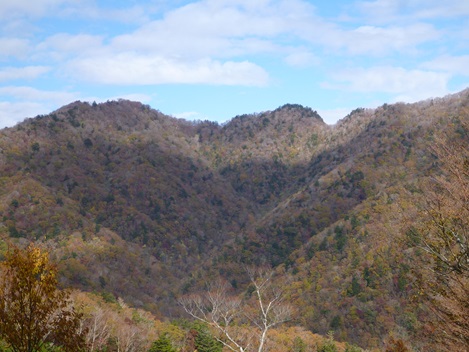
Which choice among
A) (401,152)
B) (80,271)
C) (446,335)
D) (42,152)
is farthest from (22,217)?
(446,335)

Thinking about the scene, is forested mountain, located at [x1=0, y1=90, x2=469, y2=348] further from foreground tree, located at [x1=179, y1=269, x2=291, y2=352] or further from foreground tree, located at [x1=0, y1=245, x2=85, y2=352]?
foreground tree, located at [x1=0, y1=245, x2=85, y2=352]

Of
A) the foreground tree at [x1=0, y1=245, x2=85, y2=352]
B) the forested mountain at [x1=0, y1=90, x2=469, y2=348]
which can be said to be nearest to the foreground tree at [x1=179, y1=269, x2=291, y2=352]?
the foreground tree at [x1=0, y1=245, x2=85, y2=352]

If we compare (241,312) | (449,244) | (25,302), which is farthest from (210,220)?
(25,302)

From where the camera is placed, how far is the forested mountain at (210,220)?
9350 centimetres

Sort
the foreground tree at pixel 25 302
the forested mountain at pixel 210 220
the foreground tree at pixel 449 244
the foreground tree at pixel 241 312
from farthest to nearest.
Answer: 1. the forested mountain at pixel 210 220
2. the foreground tree at pixel 241 312
3. the foreground tree at pixel 449 244
4. the foreground tree at pixel 25 302

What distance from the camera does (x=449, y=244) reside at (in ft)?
38.5

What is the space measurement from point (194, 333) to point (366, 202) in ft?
238

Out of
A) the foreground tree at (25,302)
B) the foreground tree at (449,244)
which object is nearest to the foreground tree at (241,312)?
the foreground tree at (25,302)

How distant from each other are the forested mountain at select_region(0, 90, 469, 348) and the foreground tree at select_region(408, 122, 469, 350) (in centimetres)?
6683

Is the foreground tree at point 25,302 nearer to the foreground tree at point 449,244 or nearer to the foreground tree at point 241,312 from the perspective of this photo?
the foreground tree at point 241,312

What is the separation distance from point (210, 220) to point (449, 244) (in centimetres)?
18235

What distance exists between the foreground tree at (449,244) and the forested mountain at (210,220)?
6683cm

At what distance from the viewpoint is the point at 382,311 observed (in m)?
84.4

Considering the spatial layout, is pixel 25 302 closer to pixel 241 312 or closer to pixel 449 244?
pixel 449 244
